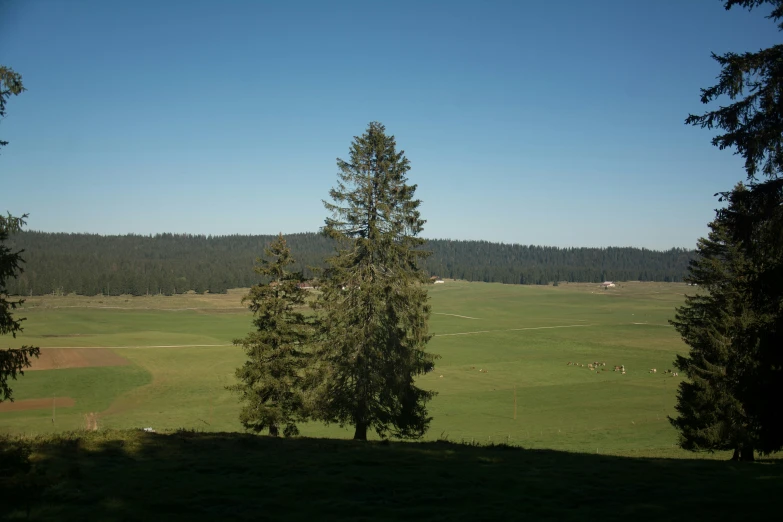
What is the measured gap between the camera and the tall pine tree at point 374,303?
70.9ft

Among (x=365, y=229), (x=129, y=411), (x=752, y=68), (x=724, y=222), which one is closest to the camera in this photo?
(x=752, y=68)

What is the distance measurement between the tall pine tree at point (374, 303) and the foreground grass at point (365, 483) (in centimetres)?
745

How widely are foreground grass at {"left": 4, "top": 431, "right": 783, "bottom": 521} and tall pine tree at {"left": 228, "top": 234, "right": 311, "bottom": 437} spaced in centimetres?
921

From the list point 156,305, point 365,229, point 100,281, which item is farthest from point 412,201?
point 100,281

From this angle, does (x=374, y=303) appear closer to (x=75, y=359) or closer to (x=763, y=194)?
(x=763, y=194)

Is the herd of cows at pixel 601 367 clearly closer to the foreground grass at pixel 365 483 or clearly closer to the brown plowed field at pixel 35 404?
the brown plowed field at pixel 35 404

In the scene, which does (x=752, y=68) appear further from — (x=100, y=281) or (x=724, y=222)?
(x=100, y=281)

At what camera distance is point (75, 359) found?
62.8 meters

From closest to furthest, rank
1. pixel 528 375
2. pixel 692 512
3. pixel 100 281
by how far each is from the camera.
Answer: pixel 692 512, pixel 528 375, pixel 100 281

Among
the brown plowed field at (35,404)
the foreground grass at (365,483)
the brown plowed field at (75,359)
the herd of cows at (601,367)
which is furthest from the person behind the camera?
the herd of cows at (601,367)

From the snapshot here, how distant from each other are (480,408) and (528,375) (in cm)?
1797

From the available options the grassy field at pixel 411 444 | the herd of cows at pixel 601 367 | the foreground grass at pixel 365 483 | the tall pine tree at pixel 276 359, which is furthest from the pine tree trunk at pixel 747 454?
the herd of cows at pixel 601 367

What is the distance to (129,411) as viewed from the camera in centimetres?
4334

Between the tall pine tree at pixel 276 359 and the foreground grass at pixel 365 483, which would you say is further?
the tall pine tree at pixel 276 359
